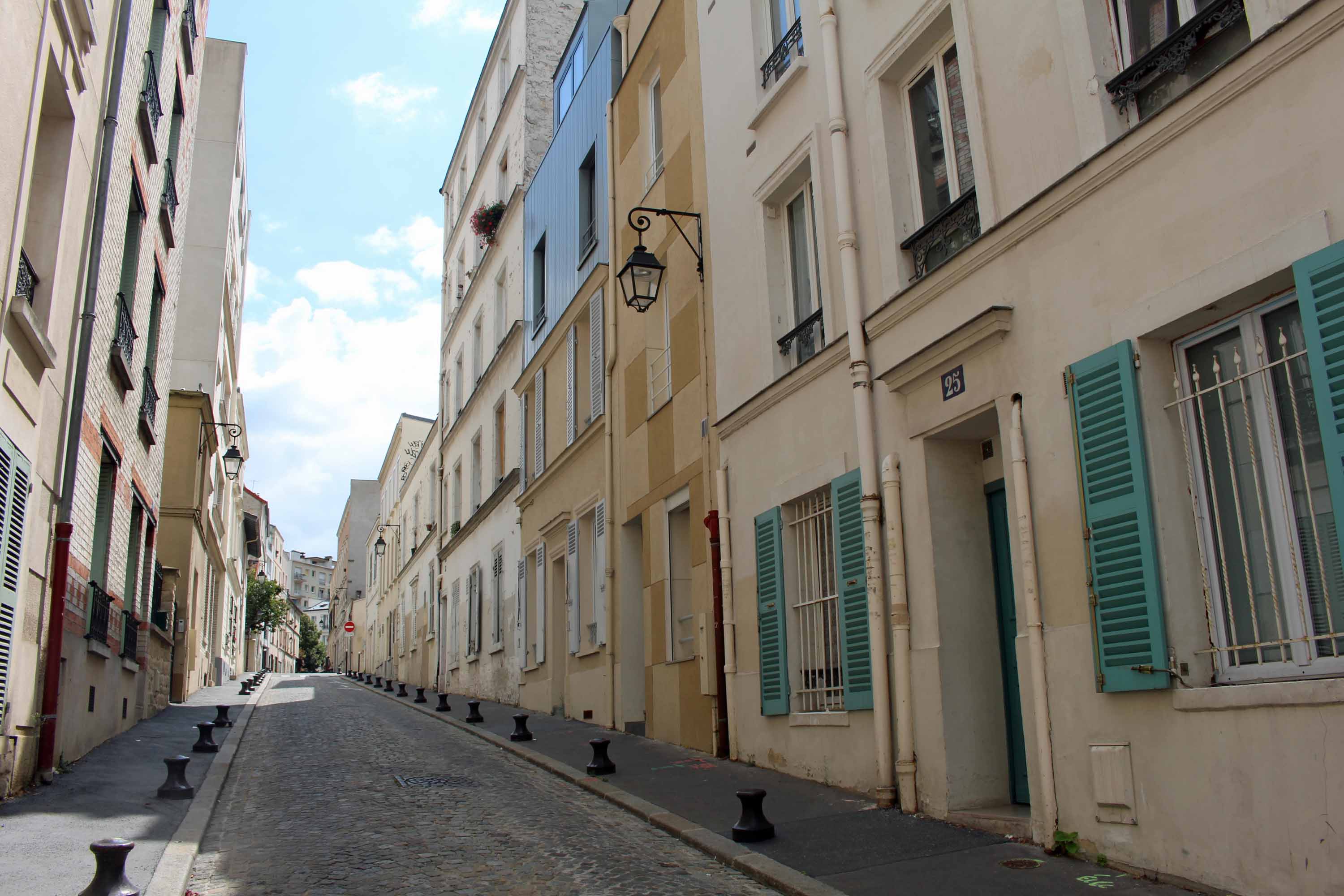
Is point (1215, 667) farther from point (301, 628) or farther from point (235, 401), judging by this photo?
point (301, 628)

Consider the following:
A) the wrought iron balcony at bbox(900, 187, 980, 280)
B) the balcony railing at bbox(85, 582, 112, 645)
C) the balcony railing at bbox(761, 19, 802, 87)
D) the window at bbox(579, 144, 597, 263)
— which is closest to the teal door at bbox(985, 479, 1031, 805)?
the wrought iron balcony at bbox(900, 187, 980, 280)

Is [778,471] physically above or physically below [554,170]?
below

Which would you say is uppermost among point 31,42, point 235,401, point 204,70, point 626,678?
point 204,70

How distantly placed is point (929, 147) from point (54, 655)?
787 centimetres

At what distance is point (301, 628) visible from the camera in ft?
297

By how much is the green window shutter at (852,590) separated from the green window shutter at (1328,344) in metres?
3.71

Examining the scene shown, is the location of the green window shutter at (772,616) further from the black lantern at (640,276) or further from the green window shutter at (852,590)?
the black lantern at (640,276)

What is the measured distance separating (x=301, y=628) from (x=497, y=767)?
85851mm

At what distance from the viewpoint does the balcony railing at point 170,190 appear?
14039 millimetres

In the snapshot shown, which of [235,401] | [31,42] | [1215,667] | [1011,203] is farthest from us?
[235,401]

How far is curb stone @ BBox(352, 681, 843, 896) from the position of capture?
18.5 feet

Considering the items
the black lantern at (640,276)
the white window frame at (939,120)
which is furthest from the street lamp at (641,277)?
the white window frame at (939,120)

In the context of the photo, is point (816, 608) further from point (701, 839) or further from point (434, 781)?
point (434, 781)

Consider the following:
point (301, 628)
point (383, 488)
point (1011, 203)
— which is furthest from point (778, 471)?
point (301, 628)
